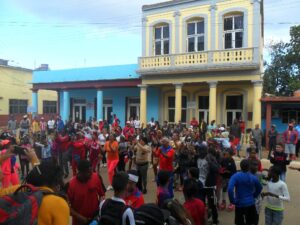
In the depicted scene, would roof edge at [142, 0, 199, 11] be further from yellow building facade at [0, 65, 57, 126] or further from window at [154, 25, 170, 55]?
yellow building facade at [0, 65, 57, 126]

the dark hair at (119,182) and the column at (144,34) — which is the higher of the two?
the column at (144,34)

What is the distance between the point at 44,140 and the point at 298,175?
8.46 m

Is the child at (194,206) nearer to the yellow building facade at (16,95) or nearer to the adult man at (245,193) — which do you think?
the adult man at (245,193)

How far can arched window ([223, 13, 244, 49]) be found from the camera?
17.9 m

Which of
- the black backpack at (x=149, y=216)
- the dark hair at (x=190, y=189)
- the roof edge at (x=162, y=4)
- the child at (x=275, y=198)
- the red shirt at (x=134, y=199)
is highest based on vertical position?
the roof edge at (x=162, y=4)

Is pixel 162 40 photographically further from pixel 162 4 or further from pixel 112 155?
pixel 112 155

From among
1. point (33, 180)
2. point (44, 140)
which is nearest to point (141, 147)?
point (44, 140)

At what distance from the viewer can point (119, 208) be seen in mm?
2945

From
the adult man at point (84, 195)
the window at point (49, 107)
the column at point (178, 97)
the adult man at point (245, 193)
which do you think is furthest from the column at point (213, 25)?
the window at point (49, 107)

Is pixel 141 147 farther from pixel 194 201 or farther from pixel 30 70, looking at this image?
pixel 30 70

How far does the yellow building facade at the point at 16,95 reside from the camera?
33.8 metres

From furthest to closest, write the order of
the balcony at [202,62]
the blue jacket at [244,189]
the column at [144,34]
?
the column at [144,34], the balcony at [202,62], the blue jacket at [244,189]

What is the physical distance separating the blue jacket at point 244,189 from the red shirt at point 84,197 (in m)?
2.15

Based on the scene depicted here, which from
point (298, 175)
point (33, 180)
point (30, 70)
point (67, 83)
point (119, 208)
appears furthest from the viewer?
point (30, 70)
